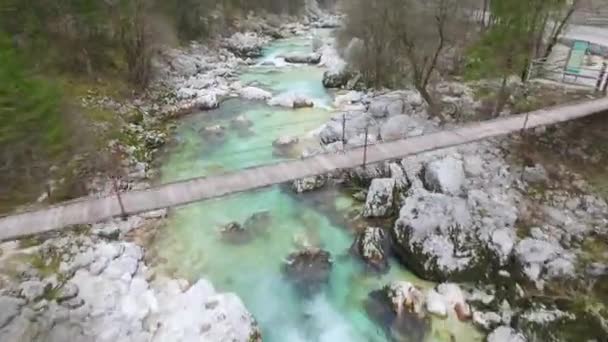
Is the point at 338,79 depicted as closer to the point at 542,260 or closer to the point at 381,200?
the point at 381,200

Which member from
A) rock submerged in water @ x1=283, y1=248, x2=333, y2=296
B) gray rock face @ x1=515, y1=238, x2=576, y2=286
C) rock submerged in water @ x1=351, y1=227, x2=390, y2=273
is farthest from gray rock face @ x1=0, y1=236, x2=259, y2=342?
gray rock face @ x1=515, y1=238, x2=576, y2=286

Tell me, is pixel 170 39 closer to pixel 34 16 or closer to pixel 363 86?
pixel 34 16

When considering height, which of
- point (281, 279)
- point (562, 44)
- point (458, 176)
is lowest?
point (281, 279)

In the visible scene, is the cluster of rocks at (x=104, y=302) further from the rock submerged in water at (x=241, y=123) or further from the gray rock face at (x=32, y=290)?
the rock submerged in water at (x=241, y=123)

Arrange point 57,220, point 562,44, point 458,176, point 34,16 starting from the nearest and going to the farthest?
point 57,220 < point 458,176 < point 34,16 < point 562,44

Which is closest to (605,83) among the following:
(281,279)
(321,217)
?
(321,217)

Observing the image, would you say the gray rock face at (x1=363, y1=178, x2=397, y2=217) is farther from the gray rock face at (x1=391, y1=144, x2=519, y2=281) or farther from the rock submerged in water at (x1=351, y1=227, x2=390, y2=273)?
the rock submerged in water at (x1=351, y1=227, x2=390, y2=273)

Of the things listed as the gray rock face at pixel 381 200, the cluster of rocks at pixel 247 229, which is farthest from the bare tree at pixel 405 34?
the cluster of rocks at pixel 247 229
